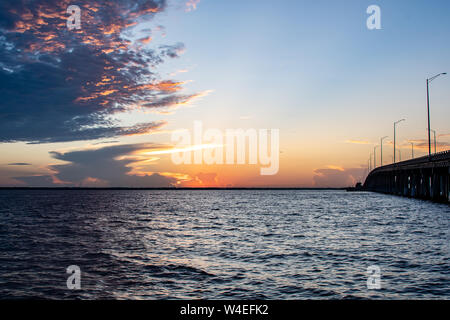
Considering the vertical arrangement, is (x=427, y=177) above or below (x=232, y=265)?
above

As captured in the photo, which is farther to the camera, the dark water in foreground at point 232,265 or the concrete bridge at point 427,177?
the concrete bridge at point 427,177

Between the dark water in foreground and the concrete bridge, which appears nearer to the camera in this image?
the dark water in foreground

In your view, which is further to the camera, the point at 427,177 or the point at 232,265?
the point at 427,177

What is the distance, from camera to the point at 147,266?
19734mm

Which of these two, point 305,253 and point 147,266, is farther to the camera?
point 305,253

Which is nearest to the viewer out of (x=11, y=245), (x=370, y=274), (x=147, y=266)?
(x=370, y=274)

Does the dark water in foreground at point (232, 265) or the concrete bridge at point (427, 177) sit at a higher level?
the concrete bridge at point (427, 177)

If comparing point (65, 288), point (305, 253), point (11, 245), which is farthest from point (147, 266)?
point (11, 245)

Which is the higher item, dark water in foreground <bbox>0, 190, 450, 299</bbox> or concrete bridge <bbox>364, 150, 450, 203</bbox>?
concrete bridge <bbox>364, 150, 450, 203</bbox>
